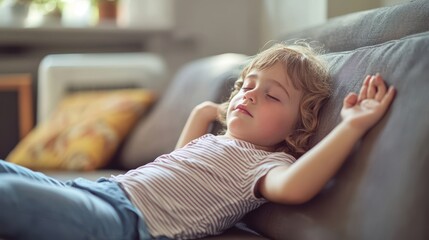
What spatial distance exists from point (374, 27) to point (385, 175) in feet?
1.72

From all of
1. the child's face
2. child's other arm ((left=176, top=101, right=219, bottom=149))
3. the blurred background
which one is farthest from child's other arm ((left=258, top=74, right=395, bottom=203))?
the blurred background

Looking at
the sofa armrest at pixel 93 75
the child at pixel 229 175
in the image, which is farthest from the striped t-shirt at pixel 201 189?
the sofa armrest at pixel 93 75

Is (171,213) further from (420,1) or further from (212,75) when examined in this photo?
(212,75)

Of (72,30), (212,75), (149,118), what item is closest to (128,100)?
(149,118)

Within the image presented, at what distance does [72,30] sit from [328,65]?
2.42 m

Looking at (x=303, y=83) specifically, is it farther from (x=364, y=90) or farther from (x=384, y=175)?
(x=384, y=175)

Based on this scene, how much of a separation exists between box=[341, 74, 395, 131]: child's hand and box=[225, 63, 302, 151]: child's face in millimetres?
180

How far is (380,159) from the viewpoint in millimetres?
1094

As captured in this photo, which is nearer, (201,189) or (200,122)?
(201,189)

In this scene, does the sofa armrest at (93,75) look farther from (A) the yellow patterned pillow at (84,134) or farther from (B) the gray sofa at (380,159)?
(B) the gray sofa at (380,159)

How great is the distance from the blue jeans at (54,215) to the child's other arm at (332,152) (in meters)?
0.28

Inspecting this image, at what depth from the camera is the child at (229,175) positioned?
114 cm

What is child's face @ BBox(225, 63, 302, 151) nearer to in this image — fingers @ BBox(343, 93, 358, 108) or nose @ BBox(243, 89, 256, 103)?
nose @ BBox(243, 89, 256, 103)

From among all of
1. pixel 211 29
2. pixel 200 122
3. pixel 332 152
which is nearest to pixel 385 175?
pixel 332 152
